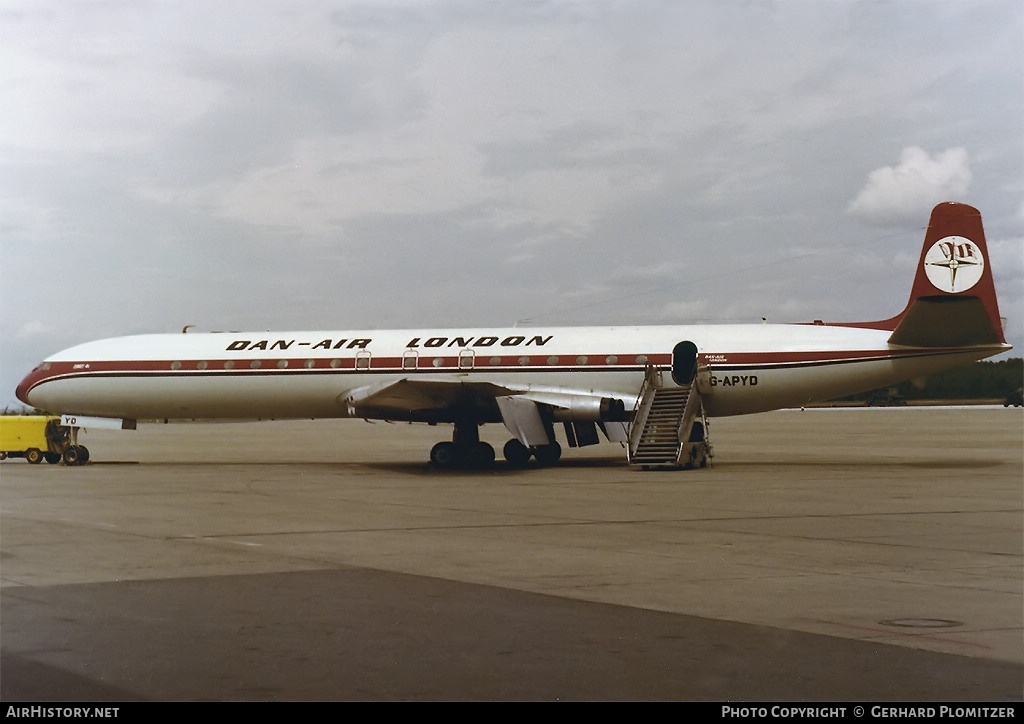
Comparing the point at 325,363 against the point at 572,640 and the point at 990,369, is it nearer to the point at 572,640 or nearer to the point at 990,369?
the point at 572,640

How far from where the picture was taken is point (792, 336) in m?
26.8

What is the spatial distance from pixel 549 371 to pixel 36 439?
1452 cm

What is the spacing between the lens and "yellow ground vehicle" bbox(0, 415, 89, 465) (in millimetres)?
30344

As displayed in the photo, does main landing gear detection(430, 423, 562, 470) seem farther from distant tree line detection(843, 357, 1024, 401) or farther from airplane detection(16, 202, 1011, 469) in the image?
distant tree line detection(843, 357, 1024, 401)

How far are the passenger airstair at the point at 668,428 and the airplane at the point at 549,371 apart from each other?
0.04 metres

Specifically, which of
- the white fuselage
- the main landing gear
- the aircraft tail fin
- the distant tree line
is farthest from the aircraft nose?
the distant tree line

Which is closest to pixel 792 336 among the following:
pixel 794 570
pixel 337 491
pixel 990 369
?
pixel 337 491

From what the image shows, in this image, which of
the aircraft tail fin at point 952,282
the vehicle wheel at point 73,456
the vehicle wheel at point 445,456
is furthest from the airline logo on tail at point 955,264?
the vehicle wheel at point 73,456

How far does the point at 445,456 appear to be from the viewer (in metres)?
27.2

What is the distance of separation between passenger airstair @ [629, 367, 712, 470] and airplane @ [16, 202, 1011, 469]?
4cm

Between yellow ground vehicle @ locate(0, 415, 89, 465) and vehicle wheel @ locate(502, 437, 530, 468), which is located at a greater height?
yellow ground vehicle @ locate(0, 415, 89, 465)

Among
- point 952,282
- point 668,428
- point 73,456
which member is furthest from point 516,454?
point 73,456

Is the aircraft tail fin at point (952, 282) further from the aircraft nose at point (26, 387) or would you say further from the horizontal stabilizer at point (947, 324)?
the aircraft nose at point (26, 387)

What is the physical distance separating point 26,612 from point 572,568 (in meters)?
4.82
